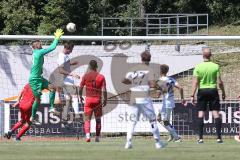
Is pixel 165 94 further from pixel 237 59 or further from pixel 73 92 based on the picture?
pixel 237 59

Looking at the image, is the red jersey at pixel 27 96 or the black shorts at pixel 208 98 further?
the red jersey at pixel 27 96

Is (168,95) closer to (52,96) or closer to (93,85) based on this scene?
(93,85)

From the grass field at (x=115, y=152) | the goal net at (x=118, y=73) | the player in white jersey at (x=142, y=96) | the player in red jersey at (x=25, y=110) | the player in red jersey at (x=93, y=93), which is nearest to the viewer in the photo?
the grass field at (x=115, y=152)

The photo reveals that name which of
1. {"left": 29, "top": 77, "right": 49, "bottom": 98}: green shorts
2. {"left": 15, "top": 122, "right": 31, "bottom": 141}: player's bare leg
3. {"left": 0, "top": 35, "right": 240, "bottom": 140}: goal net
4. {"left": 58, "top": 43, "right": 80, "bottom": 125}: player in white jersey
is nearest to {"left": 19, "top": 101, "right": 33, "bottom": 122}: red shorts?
{"left": 15, "top": 122, "right": 31, "bottom": 141}: player's bare leg

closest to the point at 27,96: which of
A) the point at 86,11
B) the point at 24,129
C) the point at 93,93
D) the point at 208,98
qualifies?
the point at 24,129

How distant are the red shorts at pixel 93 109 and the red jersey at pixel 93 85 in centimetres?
15

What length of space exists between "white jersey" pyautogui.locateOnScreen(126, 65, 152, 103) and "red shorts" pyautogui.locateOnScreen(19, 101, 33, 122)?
13.0 ft

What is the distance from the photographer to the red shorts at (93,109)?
19.8m

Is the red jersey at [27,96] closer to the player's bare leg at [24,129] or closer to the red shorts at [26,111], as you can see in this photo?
the red shorts at [26,111]

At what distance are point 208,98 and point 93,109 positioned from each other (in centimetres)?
298

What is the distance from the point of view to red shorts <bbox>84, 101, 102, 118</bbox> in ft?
64.8

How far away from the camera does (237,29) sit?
47.5 metres

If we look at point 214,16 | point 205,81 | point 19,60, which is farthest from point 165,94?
point 214,16

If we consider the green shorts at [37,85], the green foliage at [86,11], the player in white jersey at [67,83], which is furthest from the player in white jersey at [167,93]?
the green foliage at [86,11]
